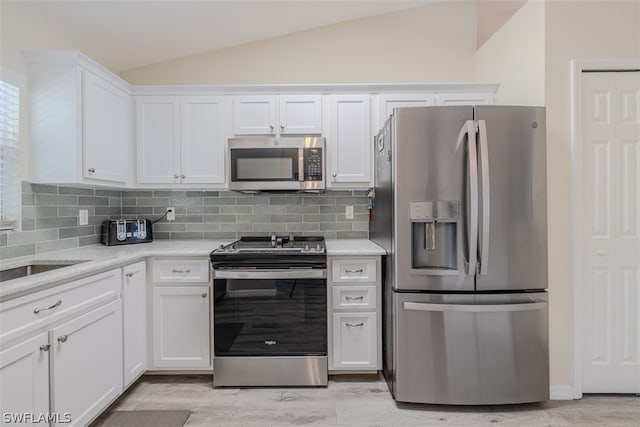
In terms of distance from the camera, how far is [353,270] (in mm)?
2371

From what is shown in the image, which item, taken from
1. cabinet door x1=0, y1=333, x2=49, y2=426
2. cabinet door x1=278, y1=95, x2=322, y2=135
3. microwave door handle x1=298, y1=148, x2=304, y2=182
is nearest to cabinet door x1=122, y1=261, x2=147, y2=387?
cabinet door x1=0, y1=333, x2=49, y2=426

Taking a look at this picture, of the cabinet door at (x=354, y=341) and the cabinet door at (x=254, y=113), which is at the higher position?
the cabinet door at (x=254, y=113)

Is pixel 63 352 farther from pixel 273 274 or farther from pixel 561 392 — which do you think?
pixel 561 392

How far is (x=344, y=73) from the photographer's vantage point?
309 centimetres

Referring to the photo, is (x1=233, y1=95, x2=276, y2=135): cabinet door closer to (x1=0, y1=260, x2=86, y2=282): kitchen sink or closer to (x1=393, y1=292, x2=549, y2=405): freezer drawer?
(x1=0, y1=260, x2=86, y2=282): kitchen sink

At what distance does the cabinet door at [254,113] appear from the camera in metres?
2.73

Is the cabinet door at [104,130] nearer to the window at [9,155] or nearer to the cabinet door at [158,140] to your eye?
the cabinet door at [158,140]

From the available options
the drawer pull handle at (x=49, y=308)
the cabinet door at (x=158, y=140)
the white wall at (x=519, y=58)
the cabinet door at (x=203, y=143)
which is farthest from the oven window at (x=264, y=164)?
the white wall at (x=519, y=58)

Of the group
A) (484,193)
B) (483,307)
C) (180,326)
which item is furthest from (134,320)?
(484,193)

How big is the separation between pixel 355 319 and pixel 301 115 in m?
1.63

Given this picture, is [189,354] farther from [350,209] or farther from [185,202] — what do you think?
[350,209]

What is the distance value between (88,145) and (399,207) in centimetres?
203

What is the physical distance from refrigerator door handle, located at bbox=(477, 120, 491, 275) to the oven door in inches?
38.8

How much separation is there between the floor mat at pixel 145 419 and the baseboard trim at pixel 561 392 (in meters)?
2.27
